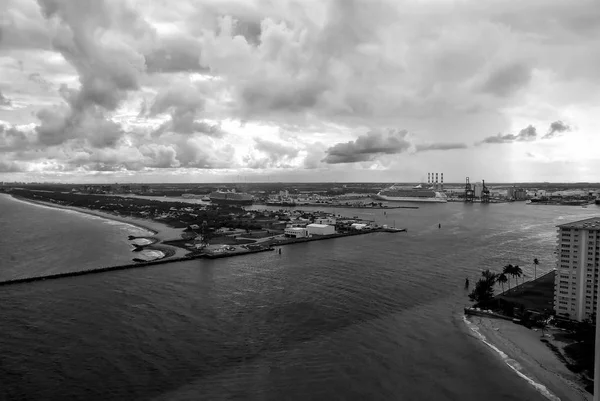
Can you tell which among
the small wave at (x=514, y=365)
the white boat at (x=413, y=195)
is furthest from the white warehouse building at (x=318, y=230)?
the white boat at (x=413, y=195)

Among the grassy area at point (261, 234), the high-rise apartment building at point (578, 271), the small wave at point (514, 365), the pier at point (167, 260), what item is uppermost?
the high-rise apartment building at point (578, 271)

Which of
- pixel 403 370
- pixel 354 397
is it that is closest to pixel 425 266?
pixel 403 370

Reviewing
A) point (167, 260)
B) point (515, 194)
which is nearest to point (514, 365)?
point (167, 260)

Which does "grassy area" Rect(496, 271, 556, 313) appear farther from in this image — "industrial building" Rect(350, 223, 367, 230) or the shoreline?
"industrial building" Rect(350, 223, 367, 230)

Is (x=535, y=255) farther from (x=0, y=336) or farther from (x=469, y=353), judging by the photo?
(x=0, y=336)

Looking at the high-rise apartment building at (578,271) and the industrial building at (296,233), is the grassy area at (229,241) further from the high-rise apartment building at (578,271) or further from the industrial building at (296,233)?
the high-rise apartment building at (578,271)

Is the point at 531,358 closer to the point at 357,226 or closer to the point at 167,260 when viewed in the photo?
the point at 167,260

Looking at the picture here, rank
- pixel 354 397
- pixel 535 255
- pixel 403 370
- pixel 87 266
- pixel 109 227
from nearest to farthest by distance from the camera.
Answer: pixel 354 397 → pixel 403 370 → pixel 87 266 → pixel 535 255 → pixel 109 227
